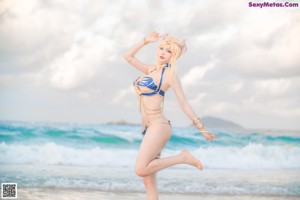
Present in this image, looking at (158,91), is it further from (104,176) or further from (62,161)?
(62,161)

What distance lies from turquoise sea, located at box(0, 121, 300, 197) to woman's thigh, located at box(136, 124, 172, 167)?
2262 mm

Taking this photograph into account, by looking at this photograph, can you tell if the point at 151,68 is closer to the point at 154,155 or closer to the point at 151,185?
the point at 154,155

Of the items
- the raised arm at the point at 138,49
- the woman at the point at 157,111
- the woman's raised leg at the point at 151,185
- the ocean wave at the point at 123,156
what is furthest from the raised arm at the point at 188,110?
the ocean wave at the point at 123,156

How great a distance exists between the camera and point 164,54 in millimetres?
3932

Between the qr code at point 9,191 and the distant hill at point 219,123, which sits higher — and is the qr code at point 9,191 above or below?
below

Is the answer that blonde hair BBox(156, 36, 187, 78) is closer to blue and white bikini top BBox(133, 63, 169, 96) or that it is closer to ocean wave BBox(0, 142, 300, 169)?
blue and white bikini top BBox(133, 63, 169, 96)

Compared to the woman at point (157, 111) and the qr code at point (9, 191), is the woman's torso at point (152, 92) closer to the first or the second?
the woman at point (157, 111)

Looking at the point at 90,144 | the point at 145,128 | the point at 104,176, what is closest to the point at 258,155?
the point at 90,144

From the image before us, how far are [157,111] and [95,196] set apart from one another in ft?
6.39

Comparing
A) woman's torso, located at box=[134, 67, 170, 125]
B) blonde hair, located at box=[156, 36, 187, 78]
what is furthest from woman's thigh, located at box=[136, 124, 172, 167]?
blonde hair, located at box=[156, 36, 187, 78]

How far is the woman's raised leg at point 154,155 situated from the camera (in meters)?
3.66

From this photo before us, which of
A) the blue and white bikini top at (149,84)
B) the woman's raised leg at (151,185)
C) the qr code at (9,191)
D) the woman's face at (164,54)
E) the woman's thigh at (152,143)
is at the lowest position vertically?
the woman's raised leg at (151,185)

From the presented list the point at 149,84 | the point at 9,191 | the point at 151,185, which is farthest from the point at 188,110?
the point at 9,191

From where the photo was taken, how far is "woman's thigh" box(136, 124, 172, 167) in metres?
3.66
